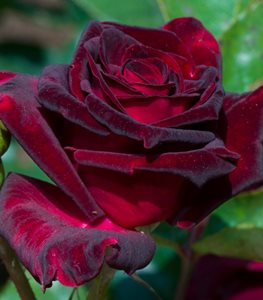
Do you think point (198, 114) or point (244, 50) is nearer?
point (198, 114)

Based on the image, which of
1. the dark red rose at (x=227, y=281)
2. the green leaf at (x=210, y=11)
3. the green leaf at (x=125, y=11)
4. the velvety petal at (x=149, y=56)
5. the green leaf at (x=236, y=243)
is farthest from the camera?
the green leaf at (x=125, y=11)

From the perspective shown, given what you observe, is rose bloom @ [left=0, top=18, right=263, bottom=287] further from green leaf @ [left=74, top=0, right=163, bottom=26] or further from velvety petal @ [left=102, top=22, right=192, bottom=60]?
green leaf @ [left=74, top=0, right=163, bottom=26]

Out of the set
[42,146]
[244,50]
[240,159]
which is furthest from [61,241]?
[244,50]

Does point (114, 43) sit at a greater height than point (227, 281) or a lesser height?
greater

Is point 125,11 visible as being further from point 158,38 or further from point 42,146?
point 42,146

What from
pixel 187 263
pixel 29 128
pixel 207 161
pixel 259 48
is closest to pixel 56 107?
pixel 29 128

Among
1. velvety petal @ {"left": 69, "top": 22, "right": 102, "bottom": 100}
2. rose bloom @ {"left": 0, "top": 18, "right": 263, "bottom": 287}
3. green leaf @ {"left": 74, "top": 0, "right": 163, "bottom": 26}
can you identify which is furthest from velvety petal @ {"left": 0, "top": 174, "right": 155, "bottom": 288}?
green leaf @ {"left": 74, "top": 0, "right": 163, "bottom": 26}

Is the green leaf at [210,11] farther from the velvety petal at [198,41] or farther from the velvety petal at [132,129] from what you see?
the velvety petal at [132,129]

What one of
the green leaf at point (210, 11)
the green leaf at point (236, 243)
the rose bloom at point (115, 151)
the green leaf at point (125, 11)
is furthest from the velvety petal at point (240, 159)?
the green leaf at point (125, 11)
